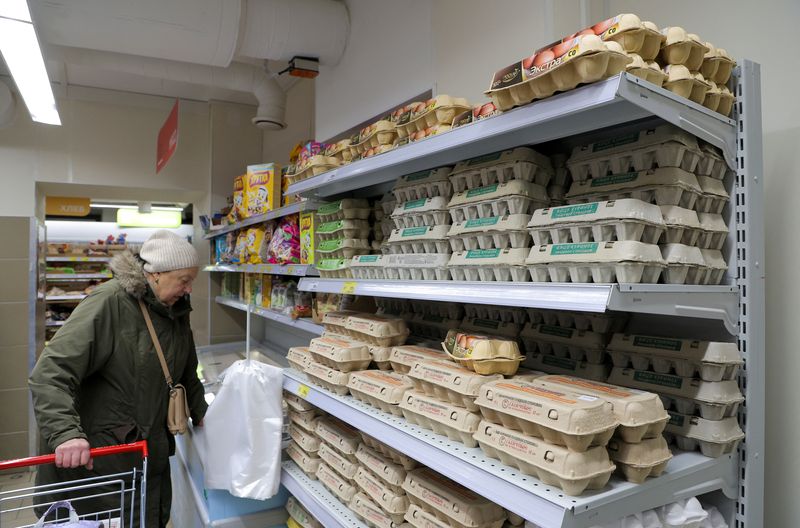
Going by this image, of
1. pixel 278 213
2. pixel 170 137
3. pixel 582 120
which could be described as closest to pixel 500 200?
pixel 582 120

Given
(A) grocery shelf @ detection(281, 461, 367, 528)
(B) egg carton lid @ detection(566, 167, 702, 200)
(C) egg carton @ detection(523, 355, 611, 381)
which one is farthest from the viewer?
(A) grocery shelf @ detection(281, 461, 367, 528)

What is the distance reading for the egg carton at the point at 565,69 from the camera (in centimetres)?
116

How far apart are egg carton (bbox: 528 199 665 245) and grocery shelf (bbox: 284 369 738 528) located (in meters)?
0.62

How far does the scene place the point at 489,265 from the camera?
166 centimetres

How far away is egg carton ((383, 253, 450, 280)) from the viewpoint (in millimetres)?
1917

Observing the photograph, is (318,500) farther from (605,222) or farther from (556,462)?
(605,222)

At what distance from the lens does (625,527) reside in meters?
1.25

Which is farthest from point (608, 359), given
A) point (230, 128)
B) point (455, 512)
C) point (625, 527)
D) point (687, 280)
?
point (230, 128)

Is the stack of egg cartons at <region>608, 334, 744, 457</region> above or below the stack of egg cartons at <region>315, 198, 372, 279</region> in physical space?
below

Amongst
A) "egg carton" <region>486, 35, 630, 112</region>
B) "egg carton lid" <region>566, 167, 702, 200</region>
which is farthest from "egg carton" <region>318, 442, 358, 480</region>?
"egg carton" <region>486, 35, 630, 112</region>

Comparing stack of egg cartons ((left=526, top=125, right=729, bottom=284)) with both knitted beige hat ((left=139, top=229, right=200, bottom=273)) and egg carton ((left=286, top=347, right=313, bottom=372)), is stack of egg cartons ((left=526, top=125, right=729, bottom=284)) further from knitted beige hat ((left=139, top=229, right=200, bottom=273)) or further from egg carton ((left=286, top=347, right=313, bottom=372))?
knitted beige hat ((left=139, top=229, right=200, bottom=273))

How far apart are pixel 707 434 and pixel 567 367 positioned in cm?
46

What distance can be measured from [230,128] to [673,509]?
7004 millimetres

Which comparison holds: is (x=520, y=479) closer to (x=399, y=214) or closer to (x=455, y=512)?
(x=455, y=512)
